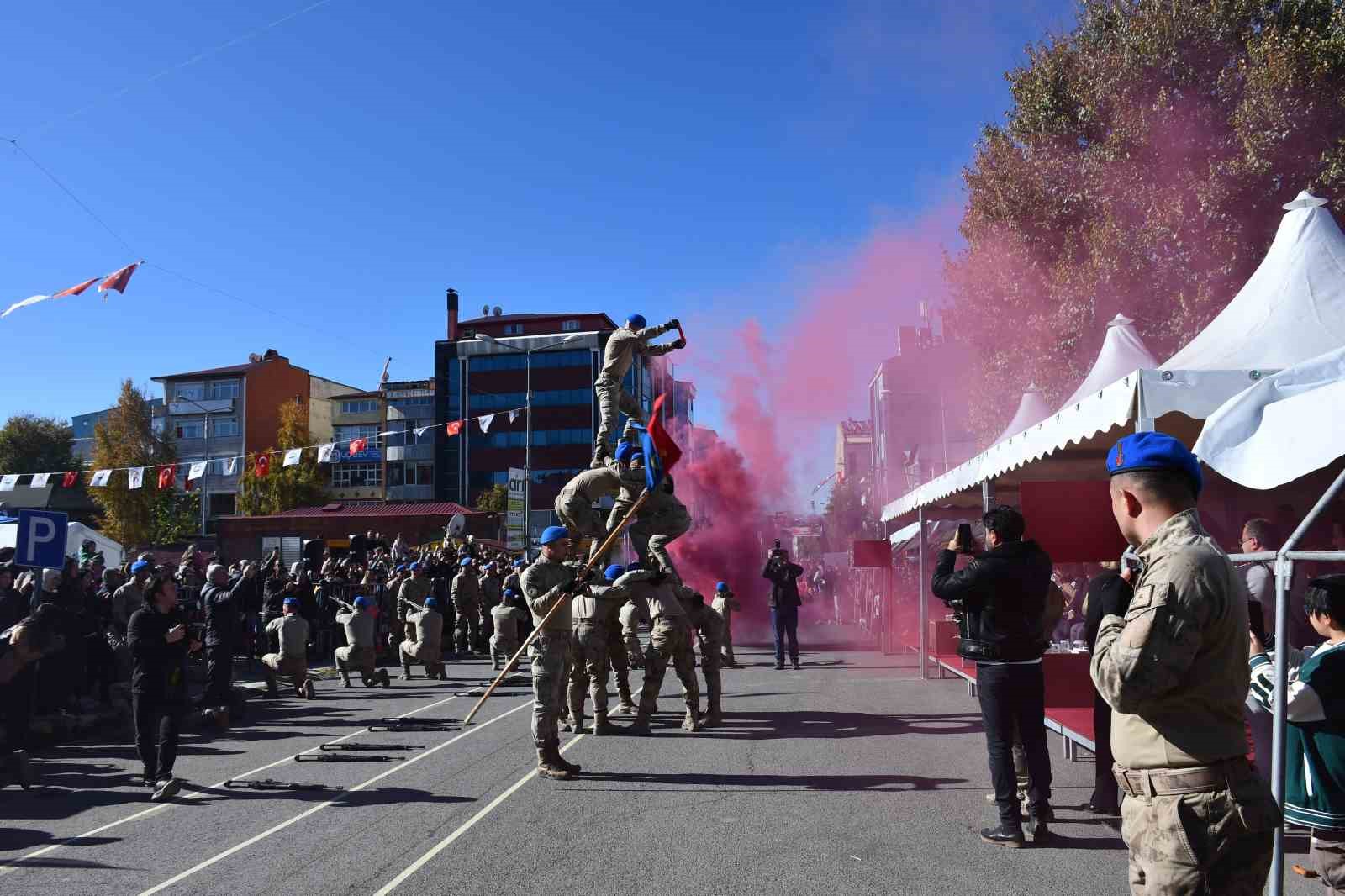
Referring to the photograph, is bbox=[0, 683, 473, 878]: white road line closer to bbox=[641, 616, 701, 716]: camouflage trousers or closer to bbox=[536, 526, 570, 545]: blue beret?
bbox=[536, 526, 570, 545]: blue beret

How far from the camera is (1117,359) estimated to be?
14.5 meters

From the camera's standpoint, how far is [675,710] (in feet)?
42.8

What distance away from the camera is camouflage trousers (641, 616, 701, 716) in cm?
1112

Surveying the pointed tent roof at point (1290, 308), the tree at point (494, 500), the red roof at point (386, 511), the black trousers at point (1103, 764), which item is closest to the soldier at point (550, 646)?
the black trousers at point (1103, 764)

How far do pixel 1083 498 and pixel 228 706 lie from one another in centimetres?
1065

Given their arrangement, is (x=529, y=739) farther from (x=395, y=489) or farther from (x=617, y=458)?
(x=395, y=489)

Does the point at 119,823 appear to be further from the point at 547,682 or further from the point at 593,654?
the point at 593,654

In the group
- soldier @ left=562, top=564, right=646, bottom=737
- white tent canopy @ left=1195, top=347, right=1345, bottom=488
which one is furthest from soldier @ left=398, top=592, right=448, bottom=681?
white tent canopy @ left=1195, top=347, right=1345, bottom=488

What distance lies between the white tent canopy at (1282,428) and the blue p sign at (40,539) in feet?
38.2

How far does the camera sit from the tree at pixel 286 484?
5784cm

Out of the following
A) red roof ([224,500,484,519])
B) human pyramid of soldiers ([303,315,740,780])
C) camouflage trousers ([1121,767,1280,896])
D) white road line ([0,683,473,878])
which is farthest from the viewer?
red roof ([224,500,484,519])

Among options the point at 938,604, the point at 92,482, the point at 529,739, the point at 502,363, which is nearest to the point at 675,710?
the point at 529,739

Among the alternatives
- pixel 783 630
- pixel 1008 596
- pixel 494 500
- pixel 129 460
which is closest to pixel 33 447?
pixel 129 460

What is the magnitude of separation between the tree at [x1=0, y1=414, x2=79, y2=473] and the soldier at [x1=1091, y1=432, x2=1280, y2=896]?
2791 inches
